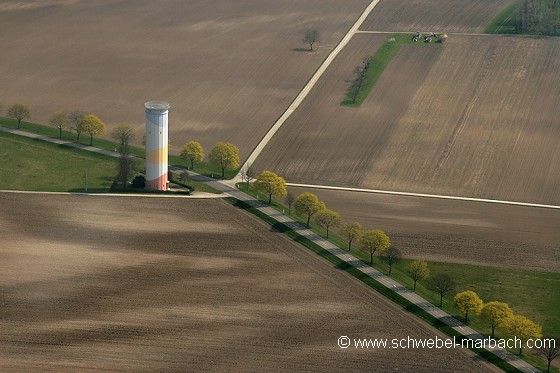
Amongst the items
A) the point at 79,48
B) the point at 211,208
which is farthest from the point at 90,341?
the point at 79,48

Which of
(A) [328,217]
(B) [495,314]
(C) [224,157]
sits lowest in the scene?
(B) [495,314]

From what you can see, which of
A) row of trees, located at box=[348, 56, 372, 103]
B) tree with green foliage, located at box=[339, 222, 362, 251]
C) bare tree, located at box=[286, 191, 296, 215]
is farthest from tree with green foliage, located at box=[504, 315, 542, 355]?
row of trees, located at box=[348, 56, 372, 103]

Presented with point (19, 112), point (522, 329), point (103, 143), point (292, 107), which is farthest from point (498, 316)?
point (19, 112)

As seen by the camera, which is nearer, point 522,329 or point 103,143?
point 522,329

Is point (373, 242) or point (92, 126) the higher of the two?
point (92, 126)

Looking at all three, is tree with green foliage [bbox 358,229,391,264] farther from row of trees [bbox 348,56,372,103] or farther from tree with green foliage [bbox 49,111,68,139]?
row of trees [bbox 348,56,372,103]

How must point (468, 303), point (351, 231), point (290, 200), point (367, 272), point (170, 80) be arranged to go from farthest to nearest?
point (170, 80), point (290, 200), point (351, 231), point (367, 272), point (468, 303)

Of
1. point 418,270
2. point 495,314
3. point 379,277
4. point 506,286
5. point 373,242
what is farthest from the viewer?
point 373,242

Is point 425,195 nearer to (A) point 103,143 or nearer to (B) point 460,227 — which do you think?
(B) point 460,227

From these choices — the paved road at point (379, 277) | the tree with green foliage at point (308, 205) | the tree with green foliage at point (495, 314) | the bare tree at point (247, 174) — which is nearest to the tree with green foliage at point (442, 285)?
the paved road at point (379, 277)
